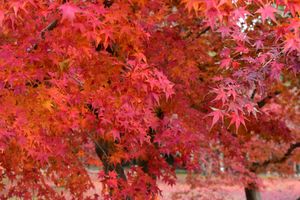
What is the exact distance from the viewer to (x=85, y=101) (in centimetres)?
586

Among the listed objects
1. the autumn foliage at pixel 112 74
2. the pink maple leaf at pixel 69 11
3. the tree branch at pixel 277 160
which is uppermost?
the pink maple leaf at pixel 69 11

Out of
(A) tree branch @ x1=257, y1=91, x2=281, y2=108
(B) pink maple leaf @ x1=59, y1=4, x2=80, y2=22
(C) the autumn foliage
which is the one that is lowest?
(A) tree branch @ x1=257, y1=91, x2=281, y2=108

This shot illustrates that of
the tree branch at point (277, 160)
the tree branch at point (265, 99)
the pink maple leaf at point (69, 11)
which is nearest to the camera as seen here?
the pink maple leaf at point (69, 11)

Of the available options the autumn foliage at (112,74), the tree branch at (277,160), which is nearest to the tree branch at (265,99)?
the tree branch at (277,160)

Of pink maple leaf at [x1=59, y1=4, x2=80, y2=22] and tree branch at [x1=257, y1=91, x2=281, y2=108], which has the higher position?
pink maple leaf at [x1=59, y1=4, x2=80, y2=22]

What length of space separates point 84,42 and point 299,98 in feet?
28.6

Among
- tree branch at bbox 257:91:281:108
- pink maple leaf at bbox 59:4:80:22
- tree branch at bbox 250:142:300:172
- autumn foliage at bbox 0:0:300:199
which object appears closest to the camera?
pink maple leaf at bbox 59:4:80:22

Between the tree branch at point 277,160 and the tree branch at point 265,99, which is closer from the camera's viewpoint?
the tree branch at point 265,99

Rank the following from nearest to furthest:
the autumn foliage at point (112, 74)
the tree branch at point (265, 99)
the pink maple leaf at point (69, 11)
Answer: the pink maple leaf at point (69, 11) → the autumn foliage at point (112, 74) → the tree branch at point (265, 99)

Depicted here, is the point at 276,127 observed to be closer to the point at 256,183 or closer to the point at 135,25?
the point at 256,183

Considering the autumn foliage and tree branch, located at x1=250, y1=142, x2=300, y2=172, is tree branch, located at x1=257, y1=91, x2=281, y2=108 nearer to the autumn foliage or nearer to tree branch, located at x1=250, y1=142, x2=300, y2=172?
tree branch, located at x1=250, y1=142, x2=300, y2=172

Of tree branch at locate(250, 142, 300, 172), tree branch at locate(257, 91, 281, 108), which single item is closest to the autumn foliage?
tree branch at locate(257, 91, 281, 108)

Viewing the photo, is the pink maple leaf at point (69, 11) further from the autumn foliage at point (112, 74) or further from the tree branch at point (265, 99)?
the tree branch at point (265, 99)

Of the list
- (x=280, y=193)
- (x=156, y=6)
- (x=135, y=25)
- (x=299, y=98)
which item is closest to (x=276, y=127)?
(x=299, y=98)
